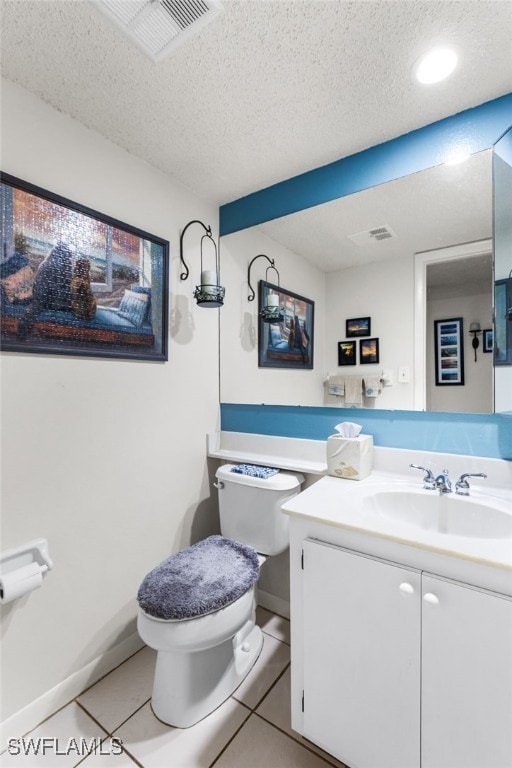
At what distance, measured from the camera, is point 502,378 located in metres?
1.27

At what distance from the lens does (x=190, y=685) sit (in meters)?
1.24

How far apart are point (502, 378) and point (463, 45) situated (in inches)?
43.1

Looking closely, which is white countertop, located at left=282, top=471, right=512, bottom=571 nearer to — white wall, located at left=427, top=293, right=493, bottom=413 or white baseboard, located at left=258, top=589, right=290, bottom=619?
white wall, located at left=427, top=293, right=493, bottom=413

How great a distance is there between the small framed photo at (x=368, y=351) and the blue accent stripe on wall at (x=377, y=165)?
0.69 m

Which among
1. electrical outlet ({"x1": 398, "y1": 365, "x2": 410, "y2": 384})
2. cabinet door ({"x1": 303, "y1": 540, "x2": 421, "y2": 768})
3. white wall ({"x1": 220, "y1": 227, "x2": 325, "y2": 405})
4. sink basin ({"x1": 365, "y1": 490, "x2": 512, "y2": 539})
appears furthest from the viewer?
white wall ({"x1": 220, "y1": 227, "x2": 325, "y2": 405})

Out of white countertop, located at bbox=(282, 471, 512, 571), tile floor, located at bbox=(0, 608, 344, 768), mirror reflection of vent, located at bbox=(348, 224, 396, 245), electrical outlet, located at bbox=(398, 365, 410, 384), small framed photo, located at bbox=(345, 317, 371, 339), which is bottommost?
tile floor, located at bbox=(0, 608, 344, 768)

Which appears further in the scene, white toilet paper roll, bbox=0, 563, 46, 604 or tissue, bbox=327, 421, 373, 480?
tissue, bbox=327, 421, 373, 480

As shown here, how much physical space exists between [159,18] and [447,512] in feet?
5.87

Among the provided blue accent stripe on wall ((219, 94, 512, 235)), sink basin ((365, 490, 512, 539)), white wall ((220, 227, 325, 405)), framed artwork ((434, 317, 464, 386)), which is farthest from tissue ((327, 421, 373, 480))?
blue accent stripe on wall ((219, 94, 512, 235))

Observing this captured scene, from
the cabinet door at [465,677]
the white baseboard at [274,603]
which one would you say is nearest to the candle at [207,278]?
the cabinet door at [465,677]

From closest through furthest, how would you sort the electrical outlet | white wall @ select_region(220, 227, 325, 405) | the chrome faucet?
the chrome faucet < the electrical outlet < white wall @ select_region(220, 227, 325, 405)

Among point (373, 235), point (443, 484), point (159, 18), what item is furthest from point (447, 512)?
point (159, 18)

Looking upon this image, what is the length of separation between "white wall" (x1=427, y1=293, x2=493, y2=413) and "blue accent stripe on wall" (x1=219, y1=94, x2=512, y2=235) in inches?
22.6

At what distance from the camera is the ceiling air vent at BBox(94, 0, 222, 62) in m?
0.94
